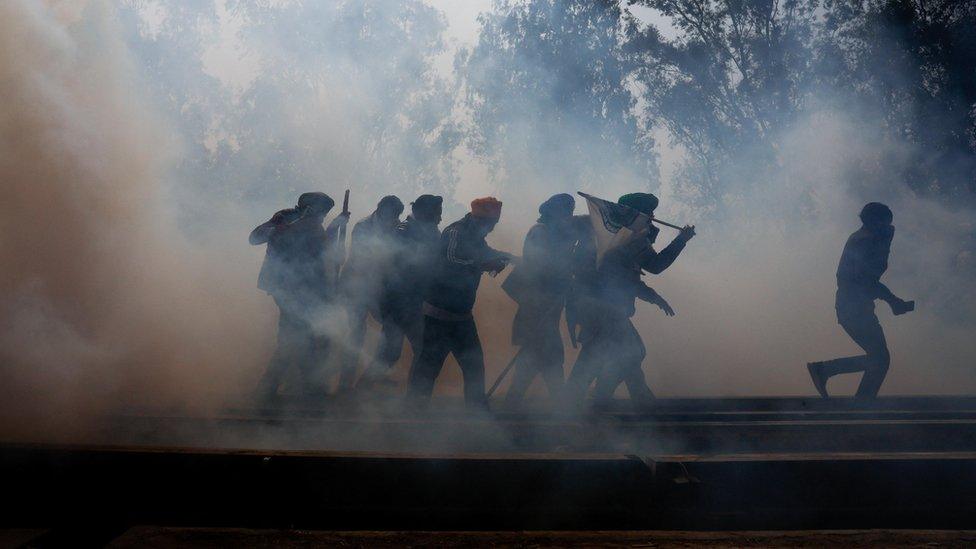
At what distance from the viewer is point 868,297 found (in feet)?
21.1

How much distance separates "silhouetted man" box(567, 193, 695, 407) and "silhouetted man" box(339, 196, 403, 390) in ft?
6.75

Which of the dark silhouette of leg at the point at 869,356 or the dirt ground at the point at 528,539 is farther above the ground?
the dark silhouette of leg at the point at 869,356

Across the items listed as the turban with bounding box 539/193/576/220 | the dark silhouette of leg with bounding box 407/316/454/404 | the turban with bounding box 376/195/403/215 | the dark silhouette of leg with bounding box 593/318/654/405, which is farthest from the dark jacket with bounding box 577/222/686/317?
the turban with bounding box 376/195/403/215

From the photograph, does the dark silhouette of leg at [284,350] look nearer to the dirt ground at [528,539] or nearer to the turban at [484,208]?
the turban at [484,208]

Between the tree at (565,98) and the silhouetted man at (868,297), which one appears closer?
the silhouetted man at (868,297)

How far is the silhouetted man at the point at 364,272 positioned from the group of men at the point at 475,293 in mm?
13

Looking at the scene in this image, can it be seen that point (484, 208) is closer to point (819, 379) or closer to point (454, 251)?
point (454, 251)

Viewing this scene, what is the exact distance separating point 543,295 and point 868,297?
2867 millimetres

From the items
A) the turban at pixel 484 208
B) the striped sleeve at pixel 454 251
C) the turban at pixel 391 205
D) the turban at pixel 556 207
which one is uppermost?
the turban at pixel 556 207

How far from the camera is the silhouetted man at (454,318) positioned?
5.97 m

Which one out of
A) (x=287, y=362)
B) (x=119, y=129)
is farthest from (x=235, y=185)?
(x=287, y=362)

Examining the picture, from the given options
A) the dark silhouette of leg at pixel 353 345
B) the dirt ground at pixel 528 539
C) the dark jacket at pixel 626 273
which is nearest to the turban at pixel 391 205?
the dark silhouette of leg at pixel 353 345

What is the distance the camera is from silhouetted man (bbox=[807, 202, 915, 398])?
250 inches

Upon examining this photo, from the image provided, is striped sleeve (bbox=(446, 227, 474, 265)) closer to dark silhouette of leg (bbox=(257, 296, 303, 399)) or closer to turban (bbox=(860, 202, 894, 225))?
dark silhouette of leg (bbox=(257, 296, 303, 399))
